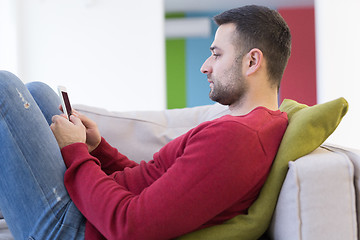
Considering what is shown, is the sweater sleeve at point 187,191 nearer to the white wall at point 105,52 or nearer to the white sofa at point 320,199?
the white sofa at point 320,199

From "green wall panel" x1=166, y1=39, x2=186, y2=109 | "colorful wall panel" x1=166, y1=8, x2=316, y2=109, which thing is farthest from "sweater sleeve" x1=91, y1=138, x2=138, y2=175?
"green wall panel" x1=166, y1=39, x2=186, y2=109

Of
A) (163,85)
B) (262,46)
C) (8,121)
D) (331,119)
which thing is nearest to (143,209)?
(8,121)

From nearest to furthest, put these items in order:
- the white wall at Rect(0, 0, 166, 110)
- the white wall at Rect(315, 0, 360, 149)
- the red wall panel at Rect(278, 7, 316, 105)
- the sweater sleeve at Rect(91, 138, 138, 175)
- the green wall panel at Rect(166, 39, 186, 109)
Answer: the sweater sleeve at Rect(91, 138, 138, 175), the white wall at Rect(315, 0, 360, 149), the white wall at Rect(0, 0, 166, 110), the red wall panel at Rect(278, 7, 316, 105), the green wall panel at Rect(166, 39, 186, 109)

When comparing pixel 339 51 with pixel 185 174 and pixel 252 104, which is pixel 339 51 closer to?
pixel 252 104

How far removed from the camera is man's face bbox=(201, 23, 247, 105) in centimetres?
124

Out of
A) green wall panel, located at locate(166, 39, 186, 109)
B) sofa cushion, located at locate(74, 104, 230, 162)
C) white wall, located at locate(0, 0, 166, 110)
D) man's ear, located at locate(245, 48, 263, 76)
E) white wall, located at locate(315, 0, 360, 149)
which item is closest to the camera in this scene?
man's ear, located at locate(245, 48, 263, 76)

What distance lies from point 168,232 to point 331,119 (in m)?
0.52

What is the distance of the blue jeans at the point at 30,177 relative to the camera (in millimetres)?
993

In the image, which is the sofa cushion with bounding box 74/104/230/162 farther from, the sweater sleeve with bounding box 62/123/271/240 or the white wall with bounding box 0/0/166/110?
the white wall with bounding box 0/0/166/110

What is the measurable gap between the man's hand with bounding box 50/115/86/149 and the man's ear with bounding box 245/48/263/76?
54cm

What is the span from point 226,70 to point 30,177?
0.66 metres

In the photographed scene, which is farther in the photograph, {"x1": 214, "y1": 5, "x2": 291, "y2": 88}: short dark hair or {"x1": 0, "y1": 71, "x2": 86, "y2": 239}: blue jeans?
{"x1": 214, "y1": 5, "x2": 291, "y2": 88}: short dark hair

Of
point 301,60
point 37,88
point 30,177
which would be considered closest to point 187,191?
point 30,177

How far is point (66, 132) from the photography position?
1.12m
